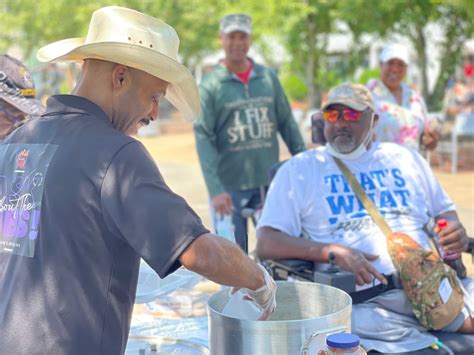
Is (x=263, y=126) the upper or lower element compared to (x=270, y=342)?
upper

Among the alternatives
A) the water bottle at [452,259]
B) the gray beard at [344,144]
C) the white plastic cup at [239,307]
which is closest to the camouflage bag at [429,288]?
the water bottle at [452,259]

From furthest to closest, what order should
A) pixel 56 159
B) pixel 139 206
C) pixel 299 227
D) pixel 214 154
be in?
pixel 214 154, pixel 299 227, pixel 56 159, pixel 139 206

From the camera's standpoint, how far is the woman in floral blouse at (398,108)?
561cm

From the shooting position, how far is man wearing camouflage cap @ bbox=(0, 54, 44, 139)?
132 inches

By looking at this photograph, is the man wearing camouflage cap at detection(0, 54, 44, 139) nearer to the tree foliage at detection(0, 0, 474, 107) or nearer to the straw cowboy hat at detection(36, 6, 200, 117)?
the straw cowboy hat at detection(36, 6, 200, 117)

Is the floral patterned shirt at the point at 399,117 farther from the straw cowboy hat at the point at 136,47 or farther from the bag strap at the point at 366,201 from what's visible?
the straw cowboy hat at the point at 136,47

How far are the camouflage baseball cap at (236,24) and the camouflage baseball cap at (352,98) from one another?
155 centimetres

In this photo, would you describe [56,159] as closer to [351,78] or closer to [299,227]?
[299,227]

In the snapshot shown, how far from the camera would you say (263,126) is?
5430 mm

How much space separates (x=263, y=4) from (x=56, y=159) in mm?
13306

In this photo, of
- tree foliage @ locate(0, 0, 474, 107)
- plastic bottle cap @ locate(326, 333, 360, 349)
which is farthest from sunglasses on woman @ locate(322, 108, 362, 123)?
tree foliage @ locate(0, 0, 474, 107)

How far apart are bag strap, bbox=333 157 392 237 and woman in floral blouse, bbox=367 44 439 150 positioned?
1724 millimetres

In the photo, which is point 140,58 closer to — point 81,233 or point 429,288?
point 81,233

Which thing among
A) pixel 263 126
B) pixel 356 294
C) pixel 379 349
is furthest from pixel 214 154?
pixel 379 349
